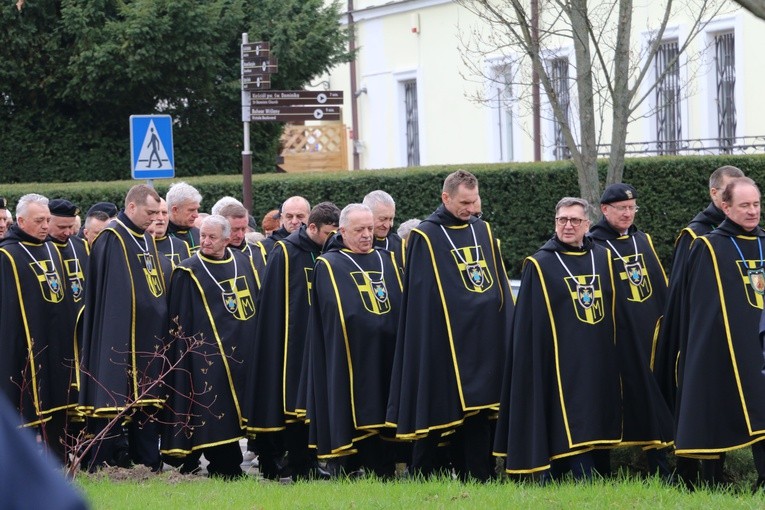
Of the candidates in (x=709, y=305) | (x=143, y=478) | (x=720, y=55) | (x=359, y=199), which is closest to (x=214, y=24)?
(x=359, y=199)

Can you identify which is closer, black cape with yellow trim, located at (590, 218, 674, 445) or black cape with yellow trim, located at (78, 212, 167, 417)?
black cape with yellow trim, located at (590, 218, 674, 445)

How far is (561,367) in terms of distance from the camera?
7895 mm

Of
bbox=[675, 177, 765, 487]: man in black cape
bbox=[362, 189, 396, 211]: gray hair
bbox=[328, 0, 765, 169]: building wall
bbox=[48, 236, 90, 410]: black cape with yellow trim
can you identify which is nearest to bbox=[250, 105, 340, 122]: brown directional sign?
bbox=[48, 236, 90, 410]: black cape with yellow trim

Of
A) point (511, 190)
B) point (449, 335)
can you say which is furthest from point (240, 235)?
Answer: point (511, 190)

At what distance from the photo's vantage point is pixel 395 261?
895cm

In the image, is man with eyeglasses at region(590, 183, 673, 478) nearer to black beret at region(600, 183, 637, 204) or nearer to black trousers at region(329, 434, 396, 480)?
black beret at region(600, 183, 637, 204)

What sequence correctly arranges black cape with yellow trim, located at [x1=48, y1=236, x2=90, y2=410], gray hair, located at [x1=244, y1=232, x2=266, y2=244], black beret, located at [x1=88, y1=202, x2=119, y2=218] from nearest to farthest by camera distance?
1. black cape with yellow trim, located at [x1=48, y1=236, x2=90, y2=410]
2. gray hair, located at [x1=244, y1=232, x2=266, y2=244]
3. black beret, located at [x1=88, y1=202, x2=119, y2=218]

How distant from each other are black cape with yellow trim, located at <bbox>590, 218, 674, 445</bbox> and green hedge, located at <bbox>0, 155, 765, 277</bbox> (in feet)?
30.8

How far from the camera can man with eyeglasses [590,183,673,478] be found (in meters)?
8.00

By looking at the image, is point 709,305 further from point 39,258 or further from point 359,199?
point 359,199

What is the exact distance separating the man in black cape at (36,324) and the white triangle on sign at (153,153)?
3993mm

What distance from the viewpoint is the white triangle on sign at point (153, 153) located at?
532 inches

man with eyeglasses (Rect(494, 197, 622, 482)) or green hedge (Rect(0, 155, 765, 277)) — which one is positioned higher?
green hedge (Rect(0, 155, 765, 277))

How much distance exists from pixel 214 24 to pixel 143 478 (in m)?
16.4
